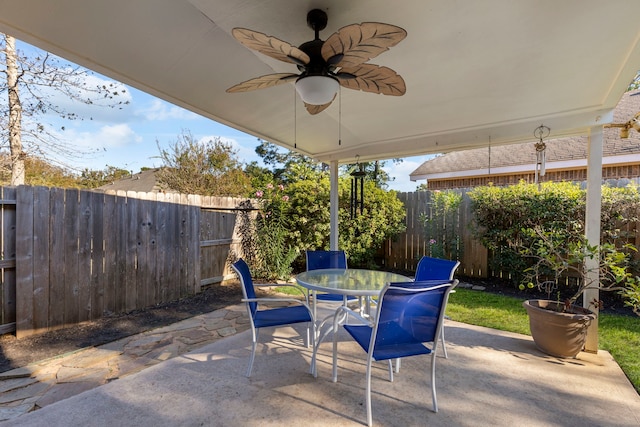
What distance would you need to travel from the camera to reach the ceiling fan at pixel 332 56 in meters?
1.45

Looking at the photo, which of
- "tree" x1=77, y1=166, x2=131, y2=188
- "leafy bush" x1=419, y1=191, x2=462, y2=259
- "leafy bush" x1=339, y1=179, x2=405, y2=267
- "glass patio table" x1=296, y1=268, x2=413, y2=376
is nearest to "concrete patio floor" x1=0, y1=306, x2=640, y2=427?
"glass patio table" x1=296, y1=268, x2=413, y2=376

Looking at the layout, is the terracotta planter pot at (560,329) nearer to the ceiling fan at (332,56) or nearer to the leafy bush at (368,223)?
the ceiling fan at (332,56)

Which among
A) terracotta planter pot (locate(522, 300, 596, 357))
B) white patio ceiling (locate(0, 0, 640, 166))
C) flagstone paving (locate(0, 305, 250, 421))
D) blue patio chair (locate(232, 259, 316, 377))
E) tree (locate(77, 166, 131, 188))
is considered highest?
tree (locate(77, 166, 131, 188))

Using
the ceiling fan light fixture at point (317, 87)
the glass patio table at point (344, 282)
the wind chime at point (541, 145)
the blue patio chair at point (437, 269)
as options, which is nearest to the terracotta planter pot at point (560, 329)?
the blue patio chair at point (437, 269)

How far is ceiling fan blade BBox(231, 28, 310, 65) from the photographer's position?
1.46 metres

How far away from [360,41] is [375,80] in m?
0.43

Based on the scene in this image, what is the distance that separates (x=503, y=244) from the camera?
523 centimetres

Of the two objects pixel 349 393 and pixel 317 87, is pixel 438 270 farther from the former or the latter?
A: pixel 317 87

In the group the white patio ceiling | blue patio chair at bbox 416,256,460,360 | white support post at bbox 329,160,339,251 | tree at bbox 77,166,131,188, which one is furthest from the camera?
tree at bbox 77,166,131,188

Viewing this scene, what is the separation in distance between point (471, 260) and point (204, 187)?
766 centimetres

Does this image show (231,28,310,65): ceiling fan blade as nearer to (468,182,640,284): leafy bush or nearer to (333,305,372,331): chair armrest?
(333,305,372,331): chair armrest

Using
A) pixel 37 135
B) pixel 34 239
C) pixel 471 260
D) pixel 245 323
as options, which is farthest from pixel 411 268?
pixel 37 135

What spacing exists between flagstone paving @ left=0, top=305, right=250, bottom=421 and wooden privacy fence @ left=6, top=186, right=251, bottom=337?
761 mm

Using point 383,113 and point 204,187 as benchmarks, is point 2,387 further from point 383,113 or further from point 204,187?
point 204,187
